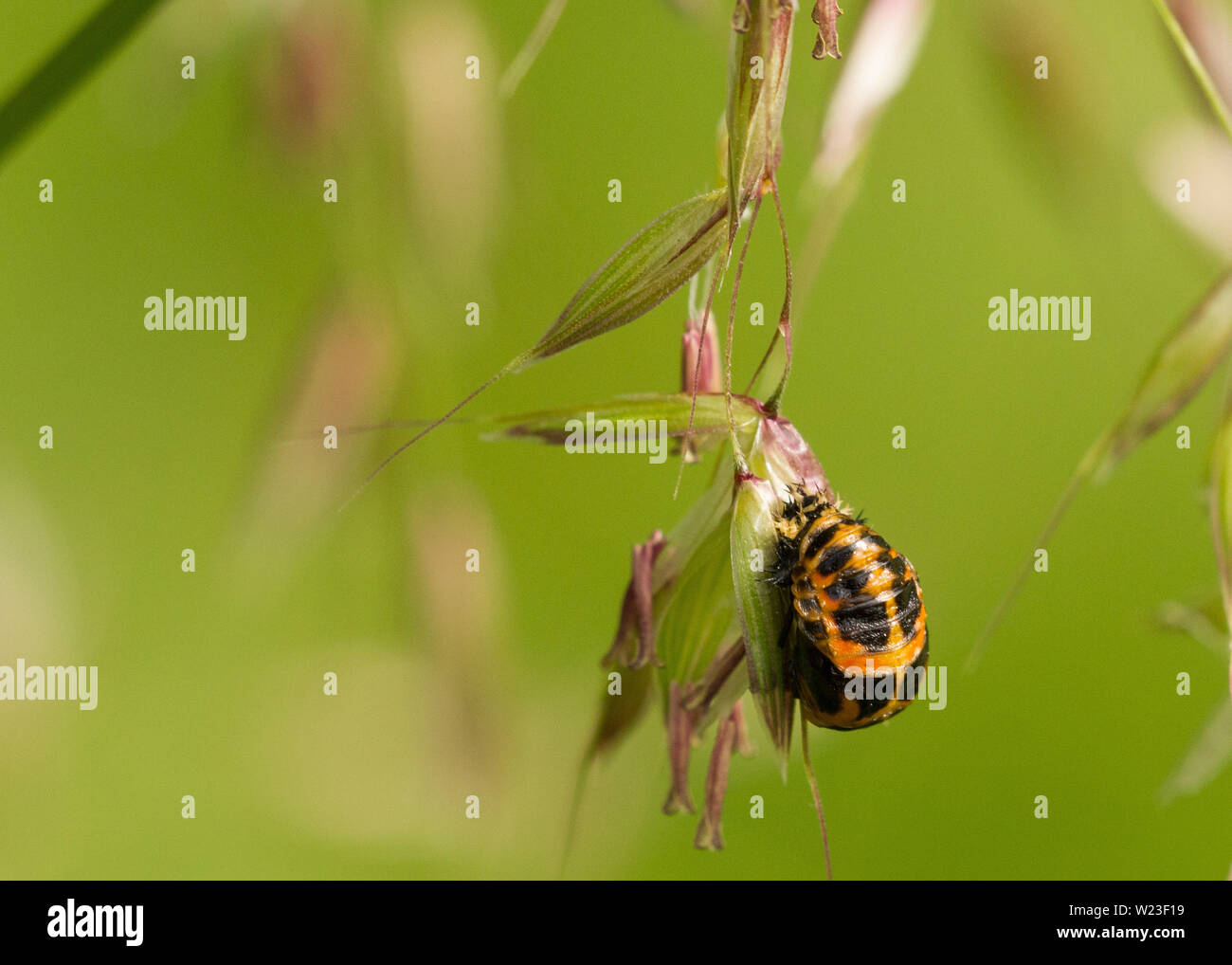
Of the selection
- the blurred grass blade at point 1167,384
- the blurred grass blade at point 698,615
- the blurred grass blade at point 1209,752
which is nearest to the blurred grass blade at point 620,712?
the blurred grass blade at point 698,615

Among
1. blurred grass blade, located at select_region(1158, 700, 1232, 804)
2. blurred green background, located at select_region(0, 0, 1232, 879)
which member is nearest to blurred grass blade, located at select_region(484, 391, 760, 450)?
blurred green background, located at select_region(0, 0, 1232, 879)

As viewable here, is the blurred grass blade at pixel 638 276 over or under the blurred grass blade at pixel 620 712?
over

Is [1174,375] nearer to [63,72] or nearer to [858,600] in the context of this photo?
[858,600]

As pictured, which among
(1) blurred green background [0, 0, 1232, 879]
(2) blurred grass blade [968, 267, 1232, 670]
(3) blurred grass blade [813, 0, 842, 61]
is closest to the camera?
(3) blurred grass blade [813, 0, 842, 61]

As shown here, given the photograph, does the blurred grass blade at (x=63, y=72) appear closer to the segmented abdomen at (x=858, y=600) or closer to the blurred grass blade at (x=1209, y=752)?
Answer: the segmented abdomen at (x=858, y=600)

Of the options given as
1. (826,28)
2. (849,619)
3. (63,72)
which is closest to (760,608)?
(849,619)

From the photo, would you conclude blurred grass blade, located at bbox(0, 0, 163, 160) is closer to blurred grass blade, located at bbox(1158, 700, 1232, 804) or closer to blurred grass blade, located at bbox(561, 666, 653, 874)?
blurred grass blade, located at bbox(561, 666, 653, 874)
